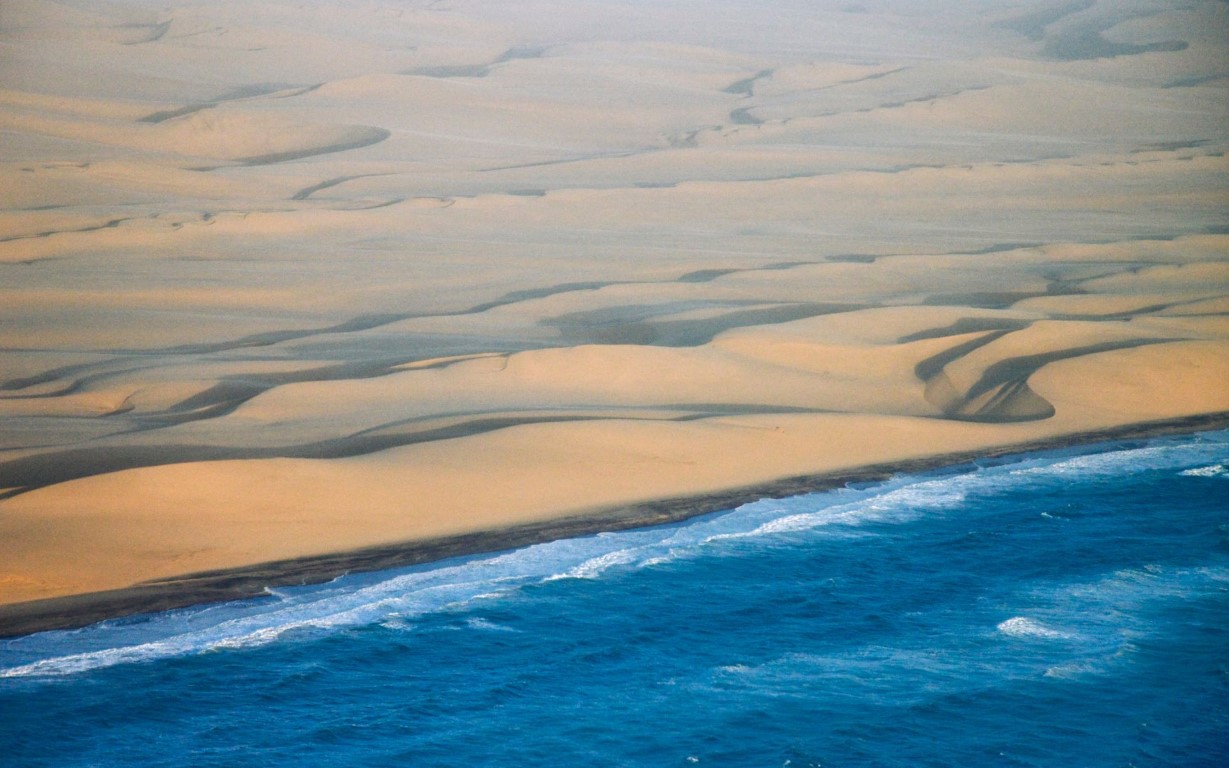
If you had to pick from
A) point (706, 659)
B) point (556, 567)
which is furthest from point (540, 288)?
point (706, 659)

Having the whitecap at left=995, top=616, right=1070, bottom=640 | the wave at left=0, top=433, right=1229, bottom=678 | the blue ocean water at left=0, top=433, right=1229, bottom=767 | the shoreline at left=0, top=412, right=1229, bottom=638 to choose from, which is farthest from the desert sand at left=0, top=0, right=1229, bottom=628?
the whitecap at left=995, top=616, right=1070, bottom=640

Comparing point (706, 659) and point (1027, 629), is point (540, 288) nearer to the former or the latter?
point (706, 659)

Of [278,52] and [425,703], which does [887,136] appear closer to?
[278,52]

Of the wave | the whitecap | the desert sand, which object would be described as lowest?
the whitecap

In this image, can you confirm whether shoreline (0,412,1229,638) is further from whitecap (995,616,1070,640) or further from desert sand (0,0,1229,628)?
whitecap (995,616,1070,640)

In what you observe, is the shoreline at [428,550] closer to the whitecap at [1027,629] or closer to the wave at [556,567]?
the wave at [556,567]

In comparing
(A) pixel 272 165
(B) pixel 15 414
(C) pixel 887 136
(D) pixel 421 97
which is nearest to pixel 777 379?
(B) pixel 15 414
